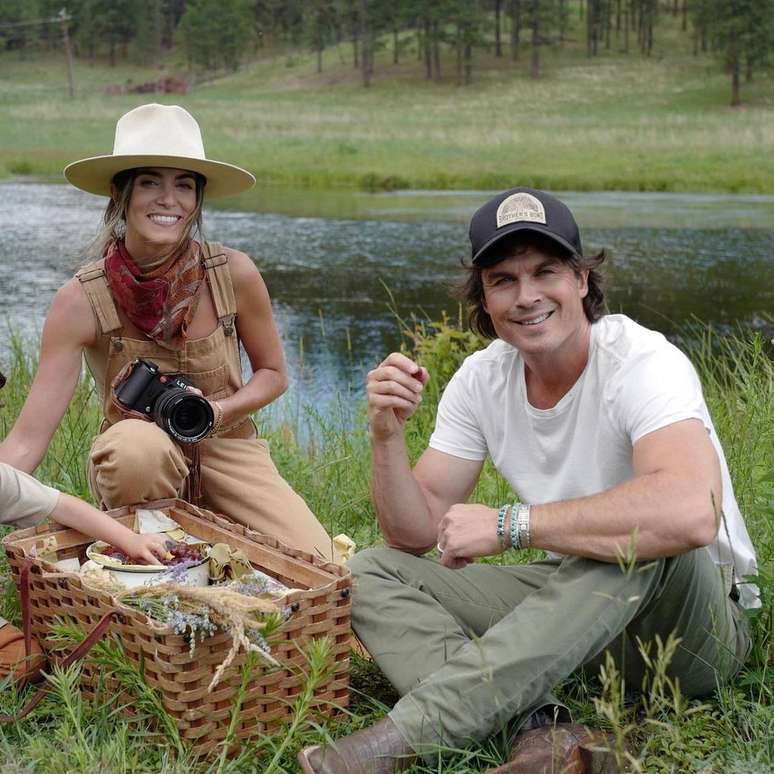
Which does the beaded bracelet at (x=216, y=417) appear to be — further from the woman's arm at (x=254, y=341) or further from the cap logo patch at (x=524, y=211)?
the cap logo patch at (x=524, y=211)

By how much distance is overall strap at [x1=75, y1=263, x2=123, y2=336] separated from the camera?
3.26 metres

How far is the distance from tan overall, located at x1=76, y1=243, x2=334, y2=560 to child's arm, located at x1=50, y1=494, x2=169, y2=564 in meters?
0.29

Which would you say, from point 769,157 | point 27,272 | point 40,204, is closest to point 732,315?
point 27,272

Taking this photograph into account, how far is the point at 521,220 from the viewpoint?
2500 mm

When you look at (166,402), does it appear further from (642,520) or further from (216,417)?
(642,520)

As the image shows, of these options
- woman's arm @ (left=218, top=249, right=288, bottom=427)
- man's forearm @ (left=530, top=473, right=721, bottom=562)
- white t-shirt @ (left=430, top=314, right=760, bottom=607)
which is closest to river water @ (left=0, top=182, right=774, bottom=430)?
woman's arm @ (left=218, top=249, right=288, bottom=427)

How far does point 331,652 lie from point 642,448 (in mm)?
795

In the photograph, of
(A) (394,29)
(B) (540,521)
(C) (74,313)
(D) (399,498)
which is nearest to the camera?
(B) (540,521)

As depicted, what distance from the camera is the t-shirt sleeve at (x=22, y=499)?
8.68ft

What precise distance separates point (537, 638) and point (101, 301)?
1.71 meters

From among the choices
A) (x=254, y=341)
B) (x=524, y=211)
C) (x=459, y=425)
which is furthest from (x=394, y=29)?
(x=524, y=211)

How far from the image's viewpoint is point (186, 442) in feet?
10.6

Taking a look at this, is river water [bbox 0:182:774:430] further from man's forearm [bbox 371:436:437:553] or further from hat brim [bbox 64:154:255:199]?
man's forearm [bbox 371:436:437:553]

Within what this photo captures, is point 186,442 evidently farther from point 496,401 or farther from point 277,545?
point 496,401
